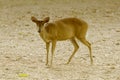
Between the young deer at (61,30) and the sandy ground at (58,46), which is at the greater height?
the young deer at (61,30)

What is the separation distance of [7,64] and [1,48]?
1.75 metres

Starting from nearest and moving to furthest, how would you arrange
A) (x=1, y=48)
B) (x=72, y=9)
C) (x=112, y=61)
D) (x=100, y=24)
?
(x=112, y=61), (x=1, y=48), (x=100, y=24), (x=72, y=9)

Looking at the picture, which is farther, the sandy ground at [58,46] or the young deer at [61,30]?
the young deer at [61,30]

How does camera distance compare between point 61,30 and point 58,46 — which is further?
point 58,46

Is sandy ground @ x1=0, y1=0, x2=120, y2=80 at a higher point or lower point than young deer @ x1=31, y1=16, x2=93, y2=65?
lower

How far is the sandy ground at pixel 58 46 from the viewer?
8.18m

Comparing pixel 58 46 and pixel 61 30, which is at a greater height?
pixel 61 30

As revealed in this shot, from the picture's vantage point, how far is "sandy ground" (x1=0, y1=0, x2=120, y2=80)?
322 inches

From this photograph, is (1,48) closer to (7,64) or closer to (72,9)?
(7,64)

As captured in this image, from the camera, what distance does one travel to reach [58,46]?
10906 mm

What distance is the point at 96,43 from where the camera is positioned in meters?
11.4

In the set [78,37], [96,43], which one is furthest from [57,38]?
[96,43]

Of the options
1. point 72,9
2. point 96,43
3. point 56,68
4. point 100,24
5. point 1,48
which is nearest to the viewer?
point 56,68

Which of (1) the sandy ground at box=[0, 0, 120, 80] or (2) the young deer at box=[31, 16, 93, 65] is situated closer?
(1) the sandy ground at box=[0, 0, 120, 80]
